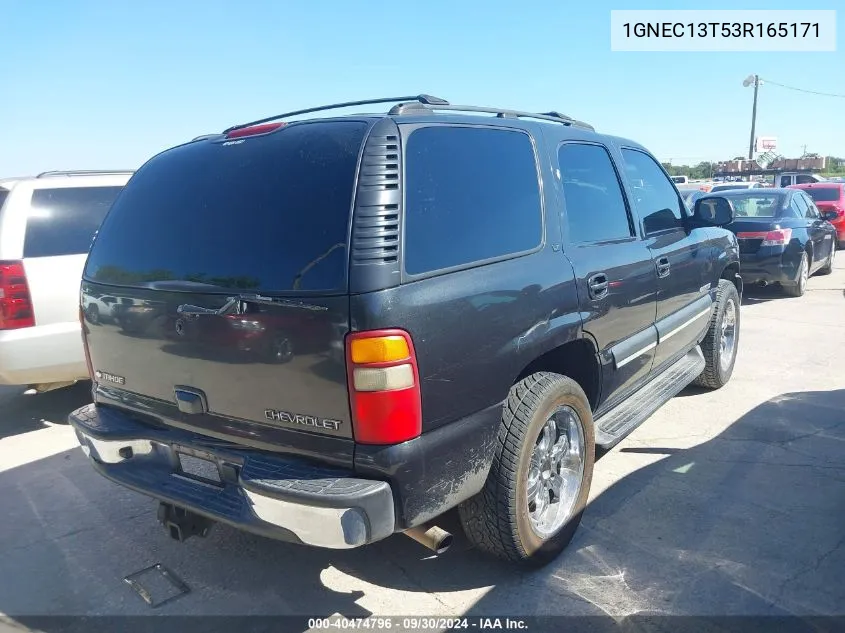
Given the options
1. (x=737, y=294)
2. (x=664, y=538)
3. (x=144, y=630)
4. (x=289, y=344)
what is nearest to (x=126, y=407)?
(x=144, y=630)

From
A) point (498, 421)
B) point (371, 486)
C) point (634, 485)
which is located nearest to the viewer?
point (371, 486)

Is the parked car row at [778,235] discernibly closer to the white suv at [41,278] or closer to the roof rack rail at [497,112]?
the roof rack rail at [497,112]

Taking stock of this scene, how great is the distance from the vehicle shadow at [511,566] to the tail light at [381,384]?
990 millimetres

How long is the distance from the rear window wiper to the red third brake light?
0.79 meters

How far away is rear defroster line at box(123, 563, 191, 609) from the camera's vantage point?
2.92 metres

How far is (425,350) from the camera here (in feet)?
7.65

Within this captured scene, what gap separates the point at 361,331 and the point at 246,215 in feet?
2.40

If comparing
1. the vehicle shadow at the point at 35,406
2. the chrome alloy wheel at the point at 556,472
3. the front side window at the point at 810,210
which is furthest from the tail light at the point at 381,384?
the front side window at the point at 810,210

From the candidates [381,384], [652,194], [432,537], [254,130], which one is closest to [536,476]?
[432,537]

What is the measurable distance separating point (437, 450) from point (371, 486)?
281 mm

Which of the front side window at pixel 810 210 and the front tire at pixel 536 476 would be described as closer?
the front tire at pixel 536 476

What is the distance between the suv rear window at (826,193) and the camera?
1481cm

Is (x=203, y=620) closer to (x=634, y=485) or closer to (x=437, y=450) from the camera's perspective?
(x=437, y=450)

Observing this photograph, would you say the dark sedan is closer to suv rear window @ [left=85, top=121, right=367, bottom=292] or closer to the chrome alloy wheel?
the chrome alloy wheel
